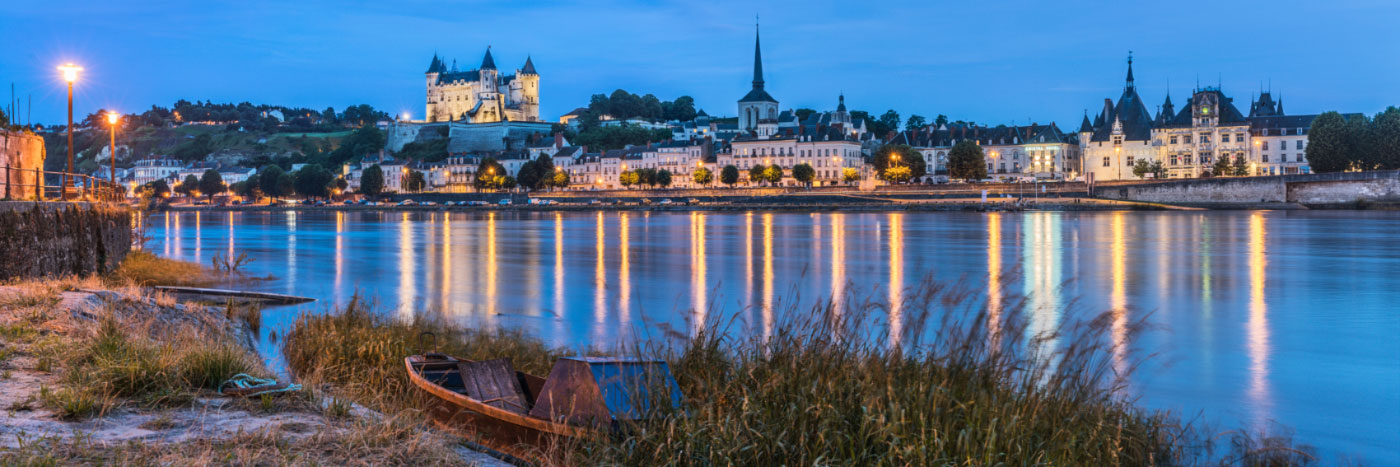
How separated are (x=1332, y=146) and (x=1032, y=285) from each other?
68056 mm

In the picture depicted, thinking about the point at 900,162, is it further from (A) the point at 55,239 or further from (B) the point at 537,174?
(A) the point at 55,239

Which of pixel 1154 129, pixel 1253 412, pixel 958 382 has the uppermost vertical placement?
pixel 1154 129

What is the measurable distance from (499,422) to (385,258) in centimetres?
2556

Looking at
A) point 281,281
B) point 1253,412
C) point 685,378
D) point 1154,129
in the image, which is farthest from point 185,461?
point 1154,129

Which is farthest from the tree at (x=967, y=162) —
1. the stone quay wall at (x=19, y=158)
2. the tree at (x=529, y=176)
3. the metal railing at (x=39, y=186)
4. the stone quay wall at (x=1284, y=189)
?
the stone quay wall at (x=19, y=158)

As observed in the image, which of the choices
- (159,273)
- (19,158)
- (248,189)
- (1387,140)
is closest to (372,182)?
(248,189)

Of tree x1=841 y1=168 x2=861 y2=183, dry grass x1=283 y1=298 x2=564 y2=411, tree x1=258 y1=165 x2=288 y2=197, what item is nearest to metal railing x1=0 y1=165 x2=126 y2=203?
dry grass x1=283 y1=298 x2=564 y2=411

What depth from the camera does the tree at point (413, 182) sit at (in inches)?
5527

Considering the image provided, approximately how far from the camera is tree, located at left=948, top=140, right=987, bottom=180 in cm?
9944

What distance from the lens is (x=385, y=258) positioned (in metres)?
30.7

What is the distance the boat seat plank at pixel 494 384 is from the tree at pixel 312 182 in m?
140

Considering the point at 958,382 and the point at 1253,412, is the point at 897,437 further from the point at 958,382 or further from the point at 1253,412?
the point at 1253,412

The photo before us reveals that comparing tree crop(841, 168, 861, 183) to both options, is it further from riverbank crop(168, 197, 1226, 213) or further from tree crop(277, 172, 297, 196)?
tree crop(277, 172, 297, 196)

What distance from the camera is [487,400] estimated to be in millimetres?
6789
